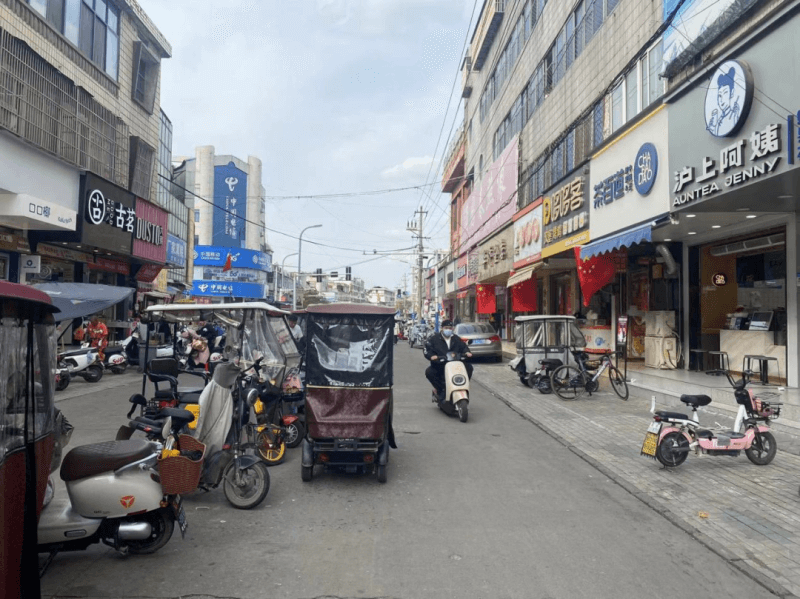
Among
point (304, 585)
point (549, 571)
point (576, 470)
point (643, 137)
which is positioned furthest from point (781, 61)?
point (304, 585)

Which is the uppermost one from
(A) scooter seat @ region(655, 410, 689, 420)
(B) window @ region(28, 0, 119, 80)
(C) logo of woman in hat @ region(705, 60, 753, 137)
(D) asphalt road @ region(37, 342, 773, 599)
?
(B) window @ region(28, 0, 119, 80)

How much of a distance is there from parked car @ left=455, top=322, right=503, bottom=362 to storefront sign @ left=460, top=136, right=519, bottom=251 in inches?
213

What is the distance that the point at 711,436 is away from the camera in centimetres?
739

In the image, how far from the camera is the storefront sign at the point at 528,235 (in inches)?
838

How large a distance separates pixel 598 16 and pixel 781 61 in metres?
9.79

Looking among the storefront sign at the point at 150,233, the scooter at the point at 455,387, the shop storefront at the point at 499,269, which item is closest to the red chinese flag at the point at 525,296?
the shop storefront at the point at 499,269

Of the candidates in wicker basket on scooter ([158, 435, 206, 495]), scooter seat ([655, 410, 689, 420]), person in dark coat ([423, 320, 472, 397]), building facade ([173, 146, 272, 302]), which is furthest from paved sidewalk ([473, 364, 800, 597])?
building facade ([173, 146, 272, 302])

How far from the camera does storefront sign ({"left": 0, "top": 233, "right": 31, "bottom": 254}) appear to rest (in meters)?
16.4

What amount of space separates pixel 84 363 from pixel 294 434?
32.3ft

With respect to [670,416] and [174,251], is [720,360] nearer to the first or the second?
[670,416]

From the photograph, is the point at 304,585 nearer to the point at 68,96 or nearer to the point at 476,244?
the point at 68,96

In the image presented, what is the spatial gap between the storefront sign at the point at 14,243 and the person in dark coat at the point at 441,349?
12.3m

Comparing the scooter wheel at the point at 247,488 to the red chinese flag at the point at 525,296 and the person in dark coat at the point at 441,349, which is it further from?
the red chinese flag at the point at 525,296

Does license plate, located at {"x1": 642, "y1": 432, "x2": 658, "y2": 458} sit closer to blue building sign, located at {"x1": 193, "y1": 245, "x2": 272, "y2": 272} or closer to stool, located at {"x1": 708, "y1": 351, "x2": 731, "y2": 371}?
stool, located at {"x1": 708, "y1": 351, "x2": 731, "y2": 371}
